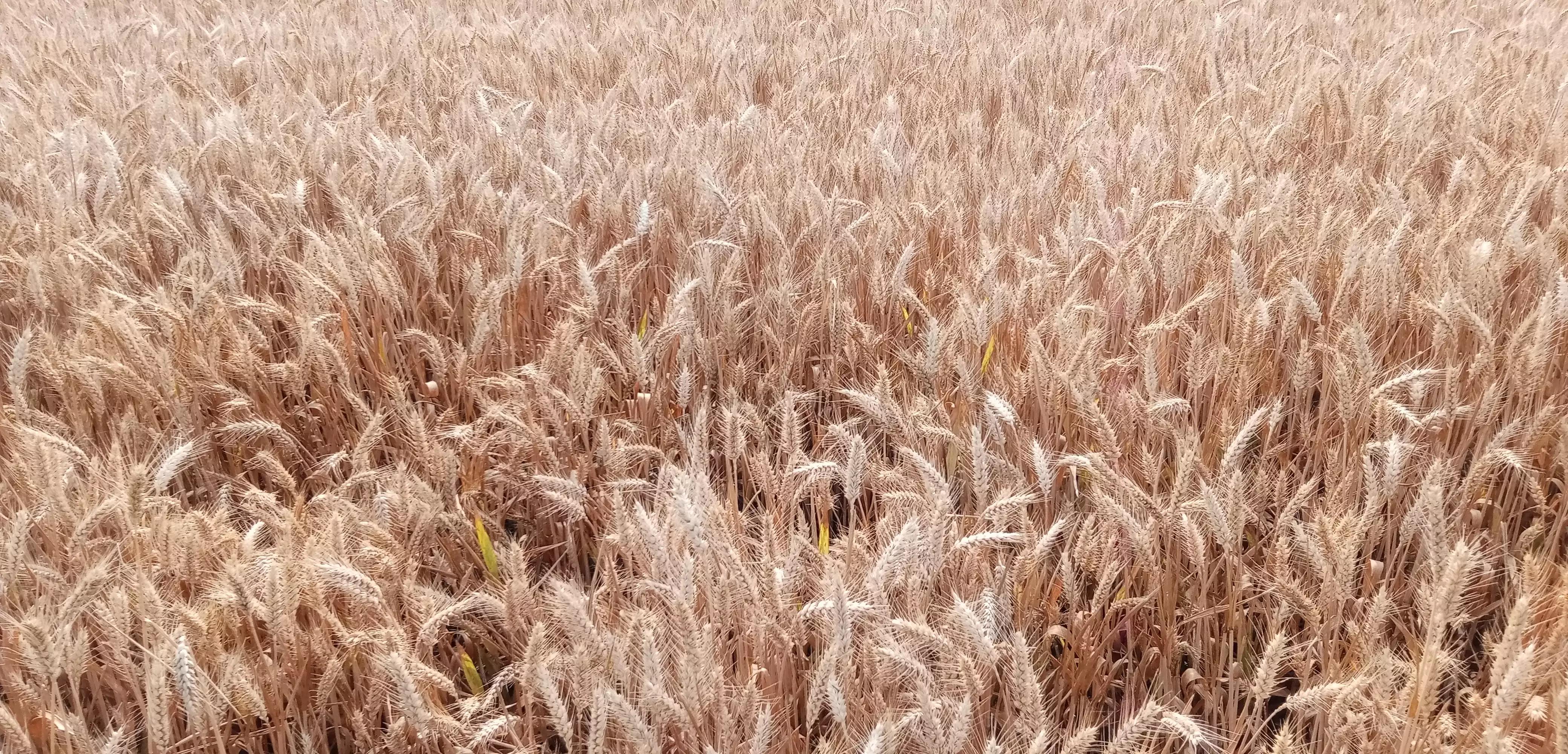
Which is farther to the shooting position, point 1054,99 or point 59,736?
point 1054,99

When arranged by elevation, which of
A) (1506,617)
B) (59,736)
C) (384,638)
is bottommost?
(1506,617)

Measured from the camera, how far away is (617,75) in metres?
3.67

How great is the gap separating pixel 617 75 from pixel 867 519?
8.73 ft

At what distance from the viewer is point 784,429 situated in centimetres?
133

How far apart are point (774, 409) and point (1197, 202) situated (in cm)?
97

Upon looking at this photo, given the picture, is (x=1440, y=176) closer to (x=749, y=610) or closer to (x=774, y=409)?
(x=774, y=409)

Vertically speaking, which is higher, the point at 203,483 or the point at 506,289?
the point at 506,289

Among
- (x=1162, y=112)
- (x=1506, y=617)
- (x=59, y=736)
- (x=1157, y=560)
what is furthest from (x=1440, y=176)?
(x=59, y=736)

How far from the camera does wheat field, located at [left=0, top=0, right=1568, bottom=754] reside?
101 centimetres

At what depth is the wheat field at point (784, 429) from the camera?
1006 mm

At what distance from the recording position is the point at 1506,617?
1.23 meters

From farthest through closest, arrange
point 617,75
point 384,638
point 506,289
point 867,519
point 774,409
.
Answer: point 617,75, point 506,289, point 774,409, point 867,519, point 384,638

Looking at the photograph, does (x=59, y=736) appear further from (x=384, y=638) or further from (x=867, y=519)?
(x=867, y=519)

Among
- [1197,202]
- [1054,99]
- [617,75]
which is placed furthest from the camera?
[617,75]
